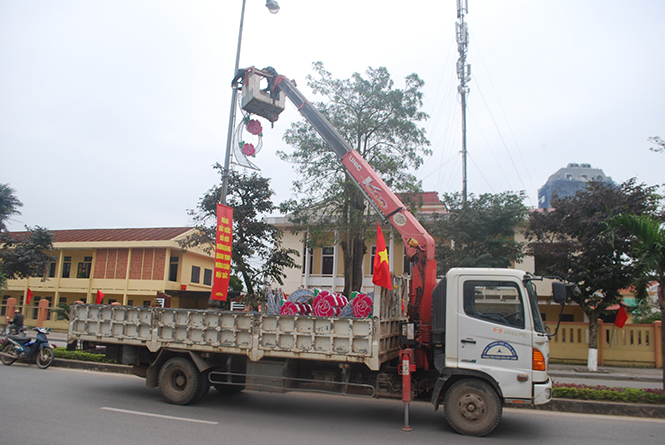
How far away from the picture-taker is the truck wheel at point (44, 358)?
1142 centimetres

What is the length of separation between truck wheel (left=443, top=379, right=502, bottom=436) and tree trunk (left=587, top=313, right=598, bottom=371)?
12.6 m

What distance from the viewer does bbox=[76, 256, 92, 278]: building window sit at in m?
30.6

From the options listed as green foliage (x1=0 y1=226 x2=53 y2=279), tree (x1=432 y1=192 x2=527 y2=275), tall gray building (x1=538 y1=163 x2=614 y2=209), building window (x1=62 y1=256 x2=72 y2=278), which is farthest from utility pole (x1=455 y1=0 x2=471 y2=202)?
tall gray building (x1=538 y1=163 x2=614 y2=209)

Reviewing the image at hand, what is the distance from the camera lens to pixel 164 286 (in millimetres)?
28328

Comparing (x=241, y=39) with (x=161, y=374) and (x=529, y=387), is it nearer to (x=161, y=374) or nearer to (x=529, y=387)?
(x=161, y=374)

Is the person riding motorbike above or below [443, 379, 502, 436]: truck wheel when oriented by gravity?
above

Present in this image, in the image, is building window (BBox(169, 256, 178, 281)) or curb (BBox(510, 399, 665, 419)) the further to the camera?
building window (BBox(169, 256, 178, 281))

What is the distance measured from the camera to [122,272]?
2933 centimetres

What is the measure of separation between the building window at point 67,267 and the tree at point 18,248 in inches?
197

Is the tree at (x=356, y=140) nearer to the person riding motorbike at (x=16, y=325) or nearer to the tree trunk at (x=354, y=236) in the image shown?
the tree trunk at (x=354, y=236)

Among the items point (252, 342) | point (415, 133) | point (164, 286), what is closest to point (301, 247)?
point (164, 286)

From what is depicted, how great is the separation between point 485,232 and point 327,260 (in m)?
11.6

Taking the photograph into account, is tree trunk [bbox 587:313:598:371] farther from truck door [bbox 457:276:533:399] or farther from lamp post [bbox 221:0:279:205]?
lamp post [bbox 221:0:279:205]

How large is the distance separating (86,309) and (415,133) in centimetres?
1233
